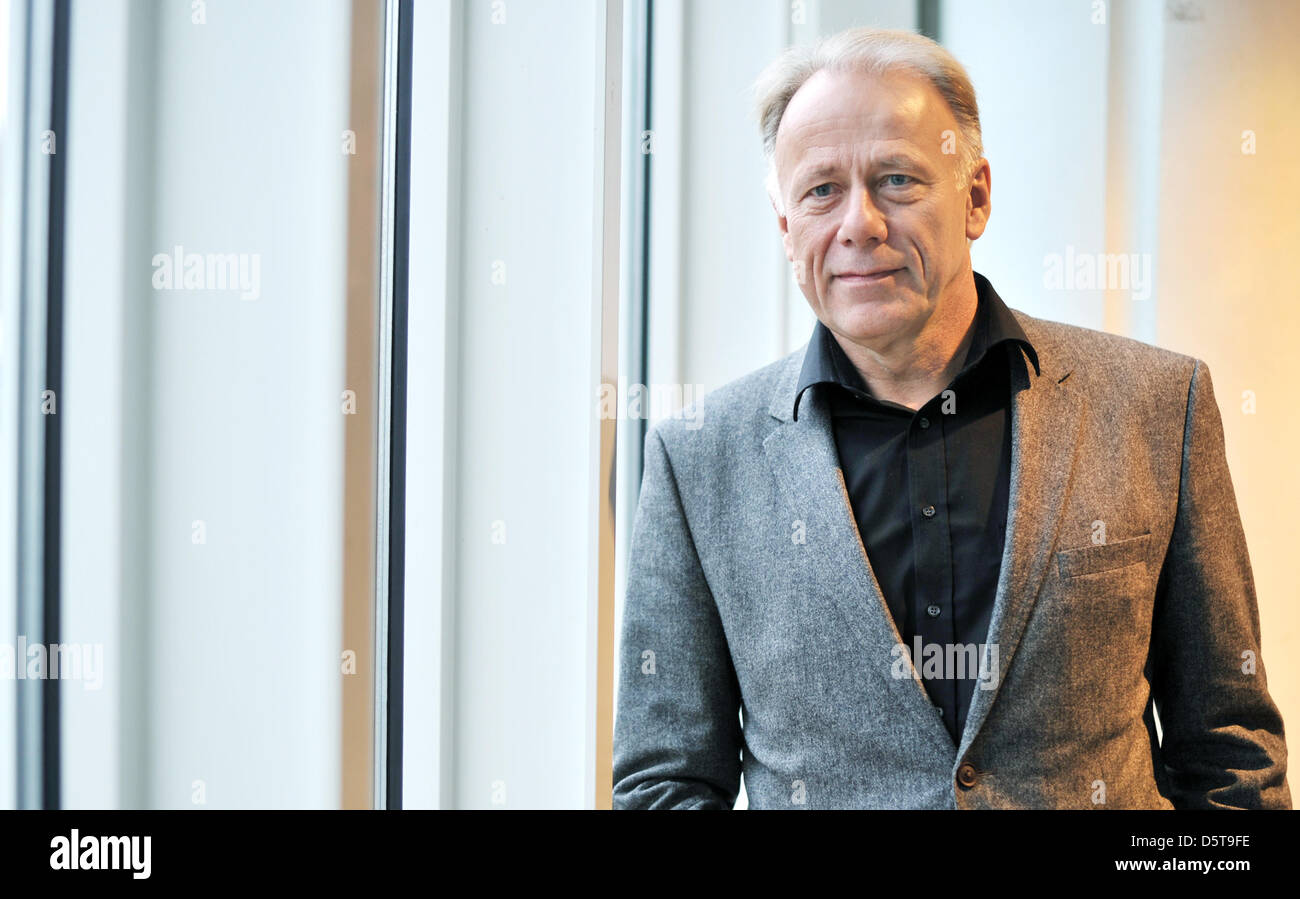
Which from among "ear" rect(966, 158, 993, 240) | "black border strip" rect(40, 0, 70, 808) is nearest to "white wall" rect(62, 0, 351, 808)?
"black border strip" rect(40, 0, 70, 808)

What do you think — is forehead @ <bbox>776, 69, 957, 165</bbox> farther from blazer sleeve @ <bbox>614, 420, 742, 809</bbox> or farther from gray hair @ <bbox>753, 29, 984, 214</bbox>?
blazer sleeve @ <bbox>614, 420, 742, 809</bbox>

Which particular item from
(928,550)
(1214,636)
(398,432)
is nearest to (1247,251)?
(1214,636)

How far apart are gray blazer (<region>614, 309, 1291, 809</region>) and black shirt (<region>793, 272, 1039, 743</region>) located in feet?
0.09

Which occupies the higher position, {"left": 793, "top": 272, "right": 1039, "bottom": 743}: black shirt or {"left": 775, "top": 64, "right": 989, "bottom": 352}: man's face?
{"left": 775, "top": 64, "right": 989, "bottom": 352}: man's face

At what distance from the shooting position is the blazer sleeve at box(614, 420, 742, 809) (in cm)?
113

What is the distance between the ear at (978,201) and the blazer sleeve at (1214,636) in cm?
31

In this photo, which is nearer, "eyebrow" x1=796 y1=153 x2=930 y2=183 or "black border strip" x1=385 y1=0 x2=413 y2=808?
"eyebrow" x1=796 y1=153 x2=930 y2=183

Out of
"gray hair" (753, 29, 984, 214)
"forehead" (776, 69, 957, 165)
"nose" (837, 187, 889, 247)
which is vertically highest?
"gray hair" (753, 29, 984, 214)

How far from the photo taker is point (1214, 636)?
105 centimetres

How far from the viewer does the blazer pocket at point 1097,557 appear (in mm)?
1014

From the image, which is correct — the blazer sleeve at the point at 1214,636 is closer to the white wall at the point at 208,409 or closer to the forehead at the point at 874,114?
the forehead at the point at 874,114

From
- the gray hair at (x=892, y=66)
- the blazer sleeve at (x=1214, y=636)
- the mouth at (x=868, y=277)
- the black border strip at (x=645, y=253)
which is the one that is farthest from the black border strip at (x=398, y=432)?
the blazer sleeve at (x=1214, y=636)

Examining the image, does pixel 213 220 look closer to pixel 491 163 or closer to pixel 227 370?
pixel 227 370
